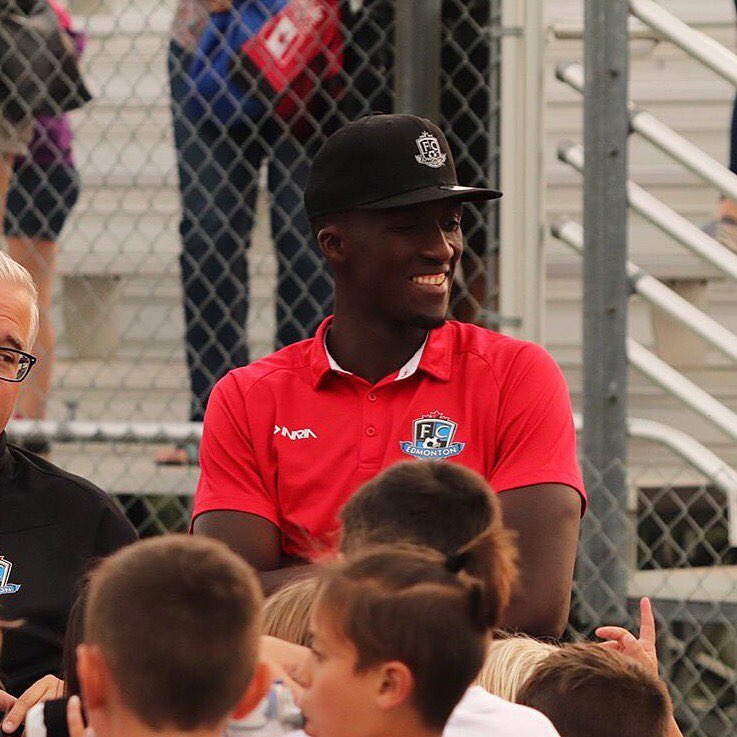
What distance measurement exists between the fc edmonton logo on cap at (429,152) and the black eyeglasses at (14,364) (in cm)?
88

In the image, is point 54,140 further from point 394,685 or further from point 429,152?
point 394,685

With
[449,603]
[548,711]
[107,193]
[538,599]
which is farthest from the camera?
[107,193]

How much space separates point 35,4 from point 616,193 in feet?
6.55

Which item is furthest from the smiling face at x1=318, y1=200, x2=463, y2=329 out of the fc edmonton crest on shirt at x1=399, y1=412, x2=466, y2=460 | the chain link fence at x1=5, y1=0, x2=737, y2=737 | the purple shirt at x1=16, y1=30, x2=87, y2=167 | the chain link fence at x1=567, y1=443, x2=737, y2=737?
the purple shirt at x1=16, y1=30, x2=87, y2=167

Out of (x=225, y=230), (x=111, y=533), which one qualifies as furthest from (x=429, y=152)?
(x=225, y=230)

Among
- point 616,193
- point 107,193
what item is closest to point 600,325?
point 616,193

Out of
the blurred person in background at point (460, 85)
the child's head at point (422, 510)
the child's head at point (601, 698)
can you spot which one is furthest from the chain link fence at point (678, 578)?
the child's head at point (422, 510)

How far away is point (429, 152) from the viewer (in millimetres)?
3268

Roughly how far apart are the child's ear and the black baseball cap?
1.42 meters

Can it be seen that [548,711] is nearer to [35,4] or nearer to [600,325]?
[600,325]

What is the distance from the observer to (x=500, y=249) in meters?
4.72

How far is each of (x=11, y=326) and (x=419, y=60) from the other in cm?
172

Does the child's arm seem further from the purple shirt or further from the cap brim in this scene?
the purple shirt

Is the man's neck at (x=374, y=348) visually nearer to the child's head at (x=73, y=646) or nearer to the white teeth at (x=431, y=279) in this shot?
the white teeth at (x=431, y=279)
